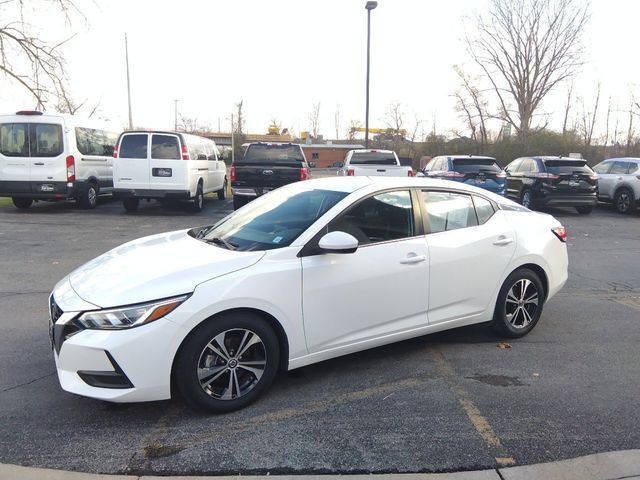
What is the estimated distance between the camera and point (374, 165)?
14.3 meters

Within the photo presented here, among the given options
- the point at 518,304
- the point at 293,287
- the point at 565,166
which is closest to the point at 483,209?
the point at 518,304

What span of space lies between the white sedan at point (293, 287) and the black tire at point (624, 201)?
1262 cm

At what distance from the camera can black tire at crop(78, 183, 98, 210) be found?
14.4 m

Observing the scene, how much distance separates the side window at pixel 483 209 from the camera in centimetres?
469

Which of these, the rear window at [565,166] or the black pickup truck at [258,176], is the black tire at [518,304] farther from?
the rear window at [565,166]

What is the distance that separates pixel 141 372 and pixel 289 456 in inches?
39.5

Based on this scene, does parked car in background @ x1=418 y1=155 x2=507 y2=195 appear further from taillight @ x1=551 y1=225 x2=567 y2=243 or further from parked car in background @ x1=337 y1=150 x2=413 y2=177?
taillight @ x1=551 y1=225 x2=567 y2=243

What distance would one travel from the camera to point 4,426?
321 cm

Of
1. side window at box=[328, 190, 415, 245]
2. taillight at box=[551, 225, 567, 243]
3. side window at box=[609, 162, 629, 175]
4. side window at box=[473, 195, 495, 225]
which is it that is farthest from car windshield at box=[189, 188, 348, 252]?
side window at box=[609, 162, 629, 175]

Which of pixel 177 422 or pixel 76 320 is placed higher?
pixel 76 320

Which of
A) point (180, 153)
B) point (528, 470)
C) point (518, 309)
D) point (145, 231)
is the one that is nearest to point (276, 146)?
point (180, 153)

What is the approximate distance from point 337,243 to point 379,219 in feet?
2.08

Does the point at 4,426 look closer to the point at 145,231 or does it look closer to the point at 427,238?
the point at 427,238

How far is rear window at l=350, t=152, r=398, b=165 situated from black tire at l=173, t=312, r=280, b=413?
39.3ft
